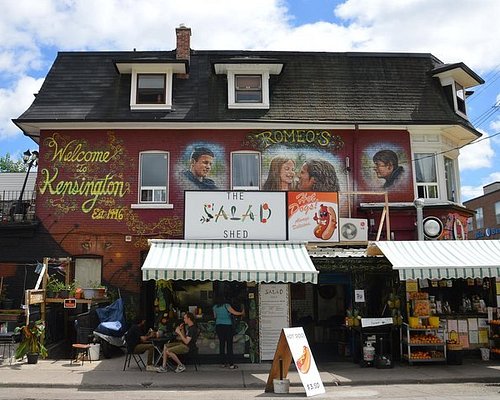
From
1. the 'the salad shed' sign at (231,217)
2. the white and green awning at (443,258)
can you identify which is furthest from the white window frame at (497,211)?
the 'the salad shed' sign at (231,217)

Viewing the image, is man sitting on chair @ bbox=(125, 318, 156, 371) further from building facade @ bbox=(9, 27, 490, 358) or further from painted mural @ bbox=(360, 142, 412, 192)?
painted mural @ bbox=(360, 142, 412, 192)

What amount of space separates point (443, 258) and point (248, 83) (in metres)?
9.00

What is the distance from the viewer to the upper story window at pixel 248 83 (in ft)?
59.0

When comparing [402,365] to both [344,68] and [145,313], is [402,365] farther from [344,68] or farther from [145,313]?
[344,68]

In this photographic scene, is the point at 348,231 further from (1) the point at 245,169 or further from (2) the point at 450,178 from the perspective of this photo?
(2) the point at 450,178

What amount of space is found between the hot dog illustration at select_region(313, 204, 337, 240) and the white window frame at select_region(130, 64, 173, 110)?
6.39m

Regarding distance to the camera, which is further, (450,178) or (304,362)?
(450,178)

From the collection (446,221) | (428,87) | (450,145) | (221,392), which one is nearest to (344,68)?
(428,87)

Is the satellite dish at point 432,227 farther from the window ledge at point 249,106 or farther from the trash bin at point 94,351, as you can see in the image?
the trash bin at point 94,351

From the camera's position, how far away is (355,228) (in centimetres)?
1602

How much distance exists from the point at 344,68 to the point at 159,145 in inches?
293

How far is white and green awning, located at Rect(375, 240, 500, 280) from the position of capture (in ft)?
42.3

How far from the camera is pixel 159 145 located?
17.6 metres

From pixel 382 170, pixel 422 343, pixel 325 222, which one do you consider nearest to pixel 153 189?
pixel 325 222
